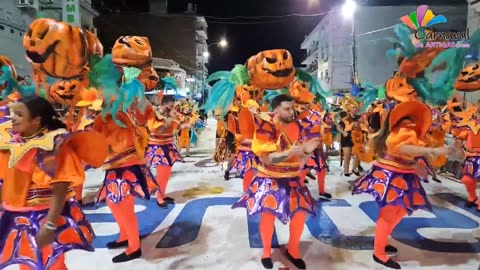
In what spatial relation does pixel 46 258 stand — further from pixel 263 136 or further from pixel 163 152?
pixel 163 152

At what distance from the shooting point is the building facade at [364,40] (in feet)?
62.0

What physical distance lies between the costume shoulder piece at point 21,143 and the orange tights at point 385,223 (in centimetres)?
267

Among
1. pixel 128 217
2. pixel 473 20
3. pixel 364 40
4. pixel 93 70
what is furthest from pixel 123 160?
pixel 364 40

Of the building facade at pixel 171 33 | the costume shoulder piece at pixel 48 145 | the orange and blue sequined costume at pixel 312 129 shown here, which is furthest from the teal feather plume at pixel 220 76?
the building facade at pixel 171 33

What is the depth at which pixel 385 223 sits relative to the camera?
3.44m

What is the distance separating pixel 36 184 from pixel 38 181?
56 mm

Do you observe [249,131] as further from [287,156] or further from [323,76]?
[323,76]

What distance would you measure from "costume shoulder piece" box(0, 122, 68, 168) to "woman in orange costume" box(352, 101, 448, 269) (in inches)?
97.6

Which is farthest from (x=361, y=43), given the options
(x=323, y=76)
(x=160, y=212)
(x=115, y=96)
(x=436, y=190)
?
(x=115, y=96)

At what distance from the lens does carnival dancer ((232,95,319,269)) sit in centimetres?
308

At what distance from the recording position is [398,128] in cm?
321

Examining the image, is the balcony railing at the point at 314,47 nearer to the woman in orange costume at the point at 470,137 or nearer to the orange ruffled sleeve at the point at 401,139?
the woman in orange costume at the point at 470,137

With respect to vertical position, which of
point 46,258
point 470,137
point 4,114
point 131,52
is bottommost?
point 46,258

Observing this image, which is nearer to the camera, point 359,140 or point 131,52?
point 131,52
